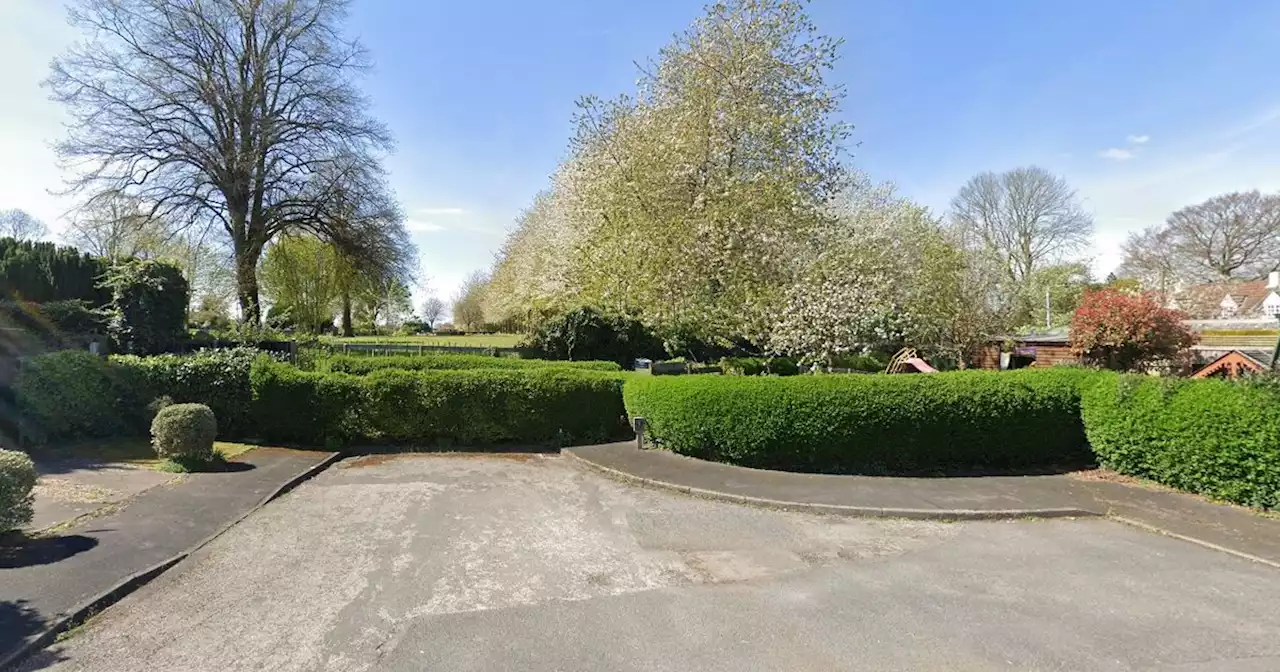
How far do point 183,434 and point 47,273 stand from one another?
1599cm

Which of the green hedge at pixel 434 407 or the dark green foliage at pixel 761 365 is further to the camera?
the dark green foliage at pixel 761 365

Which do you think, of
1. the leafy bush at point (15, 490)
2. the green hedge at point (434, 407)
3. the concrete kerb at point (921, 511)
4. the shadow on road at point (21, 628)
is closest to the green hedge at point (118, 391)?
the green hedge at point (434, 407)

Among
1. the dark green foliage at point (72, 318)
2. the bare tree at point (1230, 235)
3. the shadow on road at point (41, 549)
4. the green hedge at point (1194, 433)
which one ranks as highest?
the bare tree at point (1230, 235)

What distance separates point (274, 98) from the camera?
1091 inches

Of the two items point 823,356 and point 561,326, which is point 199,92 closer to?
point 561,326

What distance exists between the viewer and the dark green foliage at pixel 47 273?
19.2 m

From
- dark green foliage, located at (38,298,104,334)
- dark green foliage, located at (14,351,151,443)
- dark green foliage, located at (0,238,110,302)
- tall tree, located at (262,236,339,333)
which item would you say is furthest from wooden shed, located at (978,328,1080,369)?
tall tree, located at (262,236,339,333)

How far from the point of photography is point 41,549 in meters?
5.87

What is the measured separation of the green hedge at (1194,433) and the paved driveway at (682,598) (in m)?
1.86

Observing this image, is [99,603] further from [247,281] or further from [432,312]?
Answer: [432,312]

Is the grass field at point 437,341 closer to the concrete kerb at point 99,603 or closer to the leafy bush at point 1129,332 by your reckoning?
the concrete kerb at point 99,603

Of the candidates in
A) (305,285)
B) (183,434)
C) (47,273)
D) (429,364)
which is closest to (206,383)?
(183,434)

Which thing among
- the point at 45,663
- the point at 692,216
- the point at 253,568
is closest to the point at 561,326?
the point at 692,216

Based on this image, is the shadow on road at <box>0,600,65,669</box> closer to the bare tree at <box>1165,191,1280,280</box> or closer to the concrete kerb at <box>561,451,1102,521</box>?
the concrete kerb at <box>561,451,1102,521</box>
